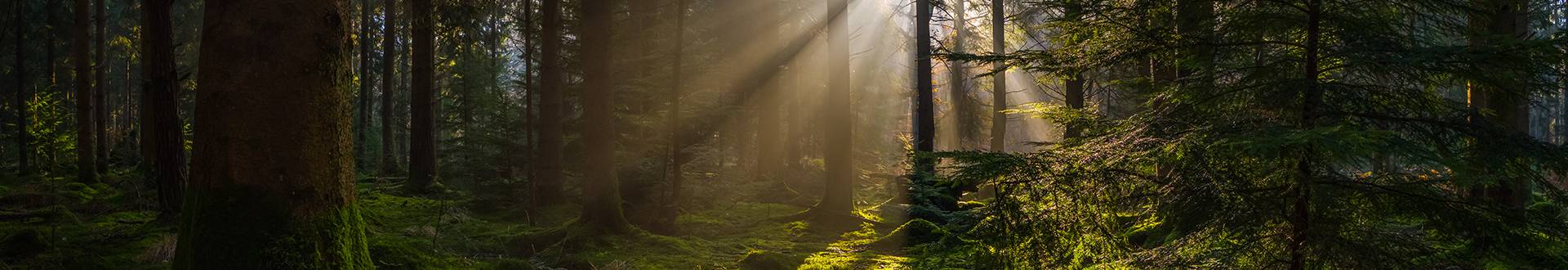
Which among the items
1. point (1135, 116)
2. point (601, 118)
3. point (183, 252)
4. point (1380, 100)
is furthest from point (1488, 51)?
point (601, 118)

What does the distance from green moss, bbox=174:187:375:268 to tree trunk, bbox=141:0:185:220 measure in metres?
5.88

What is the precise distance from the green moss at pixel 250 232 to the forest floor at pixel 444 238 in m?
1.54

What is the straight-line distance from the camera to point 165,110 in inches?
337

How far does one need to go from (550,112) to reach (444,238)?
4.91 m

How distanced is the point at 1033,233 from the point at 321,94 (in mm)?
4124

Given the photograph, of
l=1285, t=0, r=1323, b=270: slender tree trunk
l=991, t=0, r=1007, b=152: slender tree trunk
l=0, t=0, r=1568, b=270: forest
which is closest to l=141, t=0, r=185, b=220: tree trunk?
l=0, t=0, r=1568, b=270: forest

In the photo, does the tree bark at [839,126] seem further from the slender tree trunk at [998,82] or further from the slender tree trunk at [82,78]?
the slender tree trunk at [82,78]

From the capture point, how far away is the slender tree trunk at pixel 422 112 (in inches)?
604

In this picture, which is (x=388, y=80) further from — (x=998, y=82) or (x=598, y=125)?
(x=998, y=82)

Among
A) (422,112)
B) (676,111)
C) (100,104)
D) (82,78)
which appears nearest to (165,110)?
(422,112)

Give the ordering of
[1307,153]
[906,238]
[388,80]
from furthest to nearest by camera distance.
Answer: [388,80], [906,238], [1307,153]

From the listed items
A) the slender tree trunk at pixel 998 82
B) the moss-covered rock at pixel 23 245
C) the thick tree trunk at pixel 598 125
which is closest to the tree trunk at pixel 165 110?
the moss-covered rock at pixel 23 245

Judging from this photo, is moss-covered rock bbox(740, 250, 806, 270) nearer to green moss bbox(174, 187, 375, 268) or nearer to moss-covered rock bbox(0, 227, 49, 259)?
green moss bbox(174, 187, 375, 268)

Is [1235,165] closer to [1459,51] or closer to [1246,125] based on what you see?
[1246,125]
